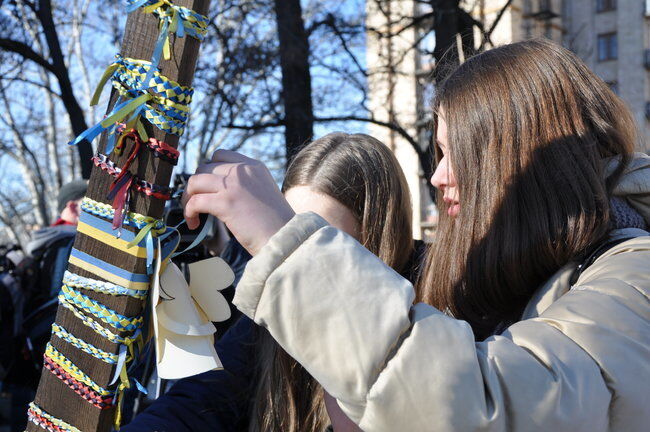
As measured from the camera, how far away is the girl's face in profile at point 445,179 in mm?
1476

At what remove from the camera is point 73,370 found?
50.4 inches

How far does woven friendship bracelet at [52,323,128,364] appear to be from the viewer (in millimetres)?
1252

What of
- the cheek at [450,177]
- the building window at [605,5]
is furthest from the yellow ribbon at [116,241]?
the building window at [605,5]

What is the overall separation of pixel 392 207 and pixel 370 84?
629cm

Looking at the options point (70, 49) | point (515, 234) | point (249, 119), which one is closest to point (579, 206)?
point (515, 234)

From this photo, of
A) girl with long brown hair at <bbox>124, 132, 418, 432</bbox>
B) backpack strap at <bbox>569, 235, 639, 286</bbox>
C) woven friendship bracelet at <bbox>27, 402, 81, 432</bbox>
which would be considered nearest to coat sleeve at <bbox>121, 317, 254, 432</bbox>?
girl with long brown hair at <bbox>124, 132, 418, 432</bbox>

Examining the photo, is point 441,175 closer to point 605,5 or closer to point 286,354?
point 286,354

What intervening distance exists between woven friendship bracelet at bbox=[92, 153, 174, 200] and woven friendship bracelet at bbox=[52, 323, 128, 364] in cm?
30

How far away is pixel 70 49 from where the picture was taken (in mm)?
13258

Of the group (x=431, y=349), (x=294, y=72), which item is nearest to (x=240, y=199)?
(x=431, y=349)

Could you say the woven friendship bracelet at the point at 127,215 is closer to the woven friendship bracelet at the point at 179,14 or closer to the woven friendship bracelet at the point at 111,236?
the woven friendship bracelet at the point at 111,236

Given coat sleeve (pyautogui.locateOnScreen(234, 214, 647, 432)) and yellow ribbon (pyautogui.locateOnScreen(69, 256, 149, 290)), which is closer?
coat sleeve (pyautogui.locateOnScreen(234, 214, 647, 432))

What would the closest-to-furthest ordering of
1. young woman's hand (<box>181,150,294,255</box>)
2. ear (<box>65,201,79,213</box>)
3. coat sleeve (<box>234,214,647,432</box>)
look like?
coat sleeve (<box>234,214,647,432</box>)
young woman's hand (<box>181,150,294,255</box>)
ear (<box>65,201,79,213</box>)

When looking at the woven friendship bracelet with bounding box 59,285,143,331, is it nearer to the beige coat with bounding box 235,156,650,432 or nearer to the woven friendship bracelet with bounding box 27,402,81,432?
the woven friendship bracelet with bounding box 27,402,81,432
